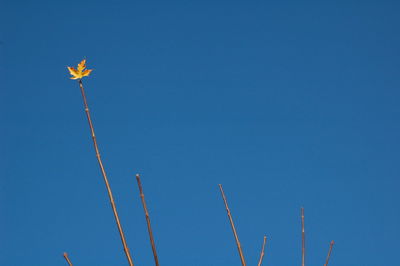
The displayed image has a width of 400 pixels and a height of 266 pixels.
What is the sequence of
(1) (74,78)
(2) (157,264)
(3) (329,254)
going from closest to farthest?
(2) (157,264), (1) (74,78), (3) (329,254)

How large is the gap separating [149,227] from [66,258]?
12.5 inches

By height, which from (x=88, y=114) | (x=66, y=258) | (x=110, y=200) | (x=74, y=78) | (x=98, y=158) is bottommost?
(x=66, y=258)

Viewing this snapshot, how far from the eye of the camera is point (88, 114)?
149 cm

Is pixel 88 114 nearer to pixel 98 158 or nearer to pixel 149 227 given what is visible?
pixel 98 158

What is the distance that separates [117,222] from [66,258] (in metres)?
0.20

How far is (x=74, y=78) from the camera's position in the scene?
5.50ft

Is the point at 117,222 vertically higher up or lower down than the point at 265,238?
lower down

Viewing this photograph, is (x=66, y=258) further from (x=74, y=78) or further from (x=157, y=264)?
(x=74, y=78)

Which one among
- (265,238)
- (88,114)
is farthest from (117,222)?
(265,238)

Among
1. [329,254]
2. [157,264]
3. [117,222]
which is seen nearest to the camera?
[157,264]

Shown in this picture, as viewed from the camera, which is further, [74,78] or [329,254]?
[329,254]

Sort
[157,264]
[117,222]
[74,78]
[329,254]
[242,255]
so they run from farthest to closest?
[329,254], [242,255], [74,78], [117,222], [157,264]

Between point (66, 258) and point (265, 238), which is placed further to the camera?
point (265, 238)

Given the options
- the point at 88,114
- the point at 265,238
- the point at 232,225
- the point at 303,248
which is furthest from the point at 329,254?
the point at 88,114
